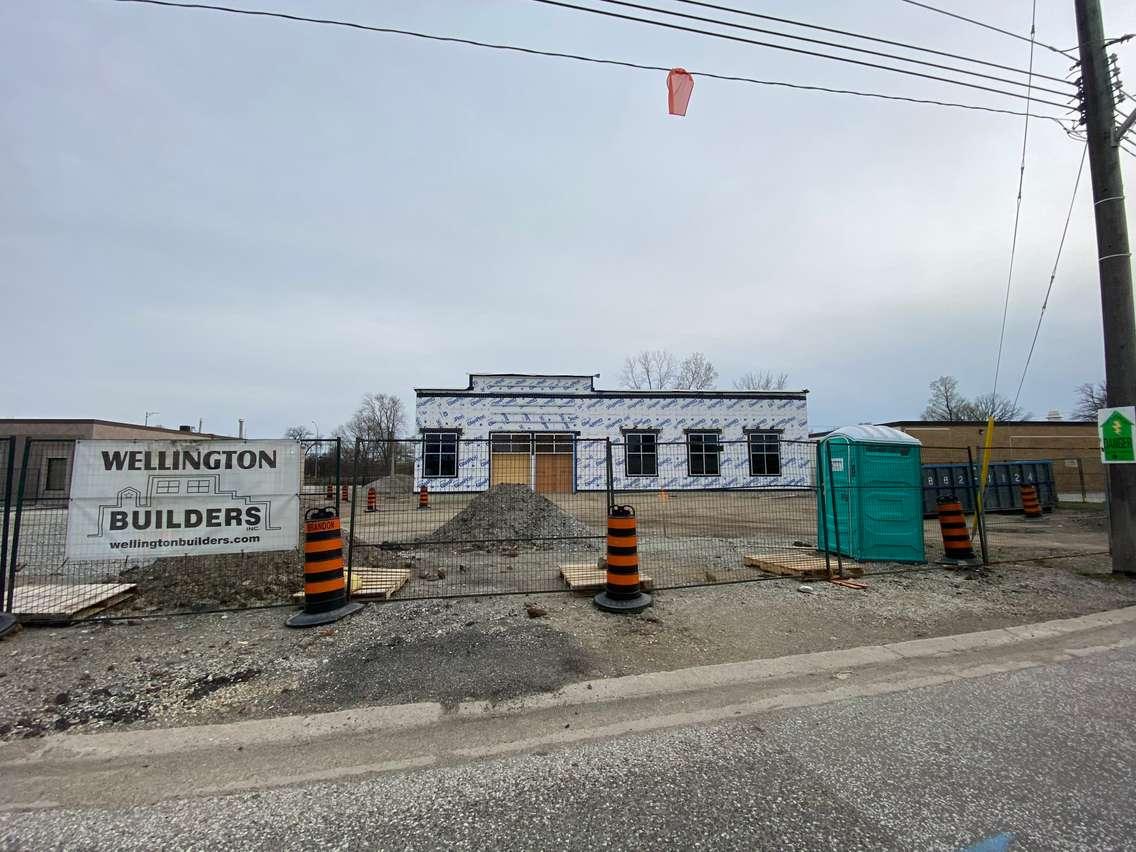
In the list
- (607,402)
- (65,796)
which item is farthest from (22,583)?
(607,402)

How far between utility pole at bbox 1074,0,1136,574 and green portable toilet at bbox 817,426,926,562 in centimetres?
263

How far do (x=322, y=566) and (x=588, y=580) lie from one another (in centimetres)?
331

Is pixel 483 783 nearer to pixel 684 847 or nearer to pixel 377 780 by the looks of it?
pixel 377 780

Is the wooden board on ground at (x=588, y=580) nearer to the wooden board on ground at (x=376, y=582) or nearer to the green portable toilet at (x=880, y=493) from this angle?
the wooden board on ground at (x=376, y=582)

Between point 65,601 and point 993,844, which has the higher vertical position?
point 65,601

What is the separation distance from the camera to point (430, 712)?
12.5 ft

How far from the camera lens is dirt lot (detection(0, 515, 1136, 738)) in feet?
13.3

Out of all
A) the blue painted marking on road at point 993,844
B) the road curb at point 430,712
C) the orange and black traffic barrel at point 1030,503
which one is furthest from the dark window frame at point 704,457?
the blue painted marking on road at point 993,844

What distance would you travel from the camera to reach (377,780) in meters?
3.00

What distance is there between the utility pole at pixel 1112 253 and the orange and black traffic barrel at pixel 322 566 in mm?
11420

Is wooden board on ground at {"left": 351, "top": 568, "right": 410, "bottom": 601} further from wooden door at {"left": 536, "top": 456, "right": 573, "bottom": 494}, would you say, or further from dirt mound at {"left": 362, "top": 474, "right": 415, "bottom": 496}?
wooden door at {"left": 536, "top": 456, "right": 573, "bottom": 494}

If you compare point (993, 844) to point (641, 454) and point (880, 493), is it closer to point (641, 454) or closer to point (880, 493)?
point (880, 493)

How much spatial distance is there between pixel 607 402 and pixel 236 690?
26.4m

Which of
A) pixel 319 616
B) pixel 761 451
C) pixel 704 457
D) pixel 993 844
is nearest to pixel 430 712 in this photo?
pixel 319 616
